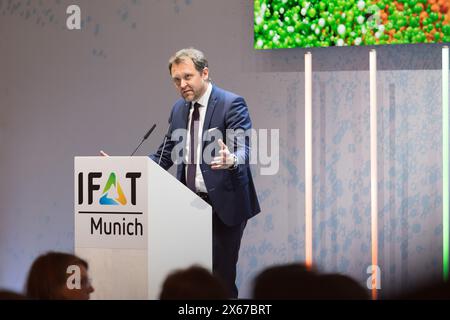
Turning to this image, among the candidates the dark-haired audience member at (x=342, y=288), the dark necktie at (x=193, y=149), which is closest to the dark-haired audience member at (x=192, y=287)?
the dark-haired audience member at (x=342, y=288)

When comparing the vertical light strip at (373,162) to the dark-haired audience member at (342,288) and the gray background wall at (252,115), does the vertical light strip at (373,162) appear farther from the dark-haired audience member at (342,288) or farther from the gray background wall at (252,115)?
the dark-haired audience member at (342,288)

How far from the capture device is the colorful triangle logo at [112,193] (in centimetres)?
298

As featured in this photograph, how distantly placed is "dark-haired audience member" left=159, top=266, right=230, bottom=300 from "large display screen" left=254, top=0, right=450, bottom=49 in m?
3.08

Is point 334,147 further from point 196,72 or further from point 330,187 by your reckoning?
point 196,72

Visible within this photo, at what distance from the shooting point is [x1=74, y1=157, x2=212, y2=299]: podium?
2932mm

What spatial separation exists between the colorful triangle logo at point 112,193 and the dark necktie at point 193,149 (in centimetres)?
69

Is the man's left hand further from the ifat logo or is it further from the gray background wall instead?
the gray background wall

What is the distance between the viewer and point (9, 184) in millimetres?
4977

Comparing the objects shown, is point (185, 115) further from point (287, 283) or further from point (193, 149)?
point (287, 283)

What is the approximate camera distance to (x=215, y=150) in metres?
3.71

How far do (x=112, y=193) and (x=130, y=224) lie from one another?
0.55 feet
